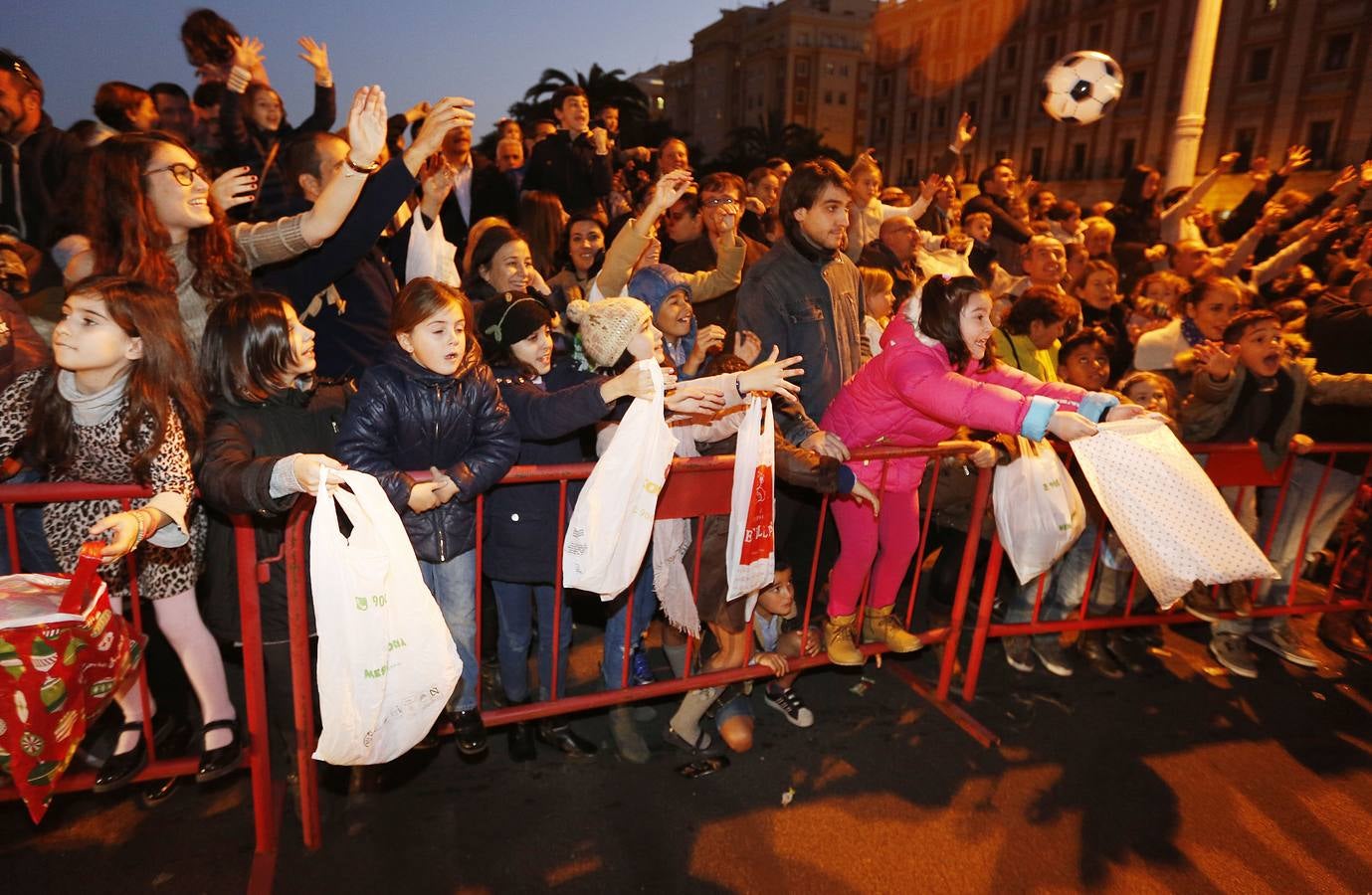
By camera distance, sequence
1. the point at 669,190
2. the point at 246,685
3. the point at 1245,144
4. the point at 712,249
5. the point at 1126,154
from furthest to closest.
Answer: the point at 1126,154
the point at 1245,144
the point at 712,249
the point at 669,190
the point at 246,685

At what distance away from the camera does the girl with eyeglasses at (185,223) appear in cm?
306

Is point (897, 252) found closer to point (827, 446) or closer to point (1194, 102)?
point (827, 446)

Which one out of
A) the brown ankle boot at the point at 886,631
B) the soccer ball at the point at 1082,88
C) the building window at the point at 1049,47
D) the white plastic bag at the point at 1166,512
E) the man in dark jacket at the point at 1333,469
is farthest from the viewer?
the building window at the point at 1049,47

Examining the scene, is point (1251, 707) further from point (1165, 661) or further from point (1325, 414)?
point (1325, 414)

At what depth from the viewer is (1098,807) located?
138 inches

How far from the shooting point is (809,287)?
414 cm

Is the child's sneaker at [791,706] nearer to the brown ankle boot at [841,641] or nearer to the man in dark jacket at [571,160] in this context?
the brown ankle boot at [841,641]

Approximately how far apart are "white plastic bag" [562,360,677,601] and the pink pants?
1.19 meters

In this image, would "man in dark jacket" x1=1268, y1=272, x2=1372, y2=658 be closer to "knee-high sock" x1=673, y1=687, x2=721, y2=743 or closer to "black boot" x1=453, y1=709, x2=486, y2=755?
"knee-high sock" x1=673, y1=687, x2=721, y2=743

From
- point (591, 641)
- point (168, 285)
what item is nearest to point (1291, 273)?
point (591, 641)

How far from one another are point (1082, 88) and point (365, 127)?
7907 mm

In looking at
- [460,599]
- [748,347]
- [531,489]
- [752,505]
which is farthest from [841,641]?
[460,599]

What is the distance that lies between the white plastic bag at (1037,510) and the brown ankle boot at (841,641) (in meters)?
0.86

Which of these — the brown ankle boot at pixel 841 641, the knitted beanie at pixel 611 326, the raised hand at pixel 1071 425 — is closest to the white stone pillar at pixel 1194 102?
the raised hand at pixel 1071 425
